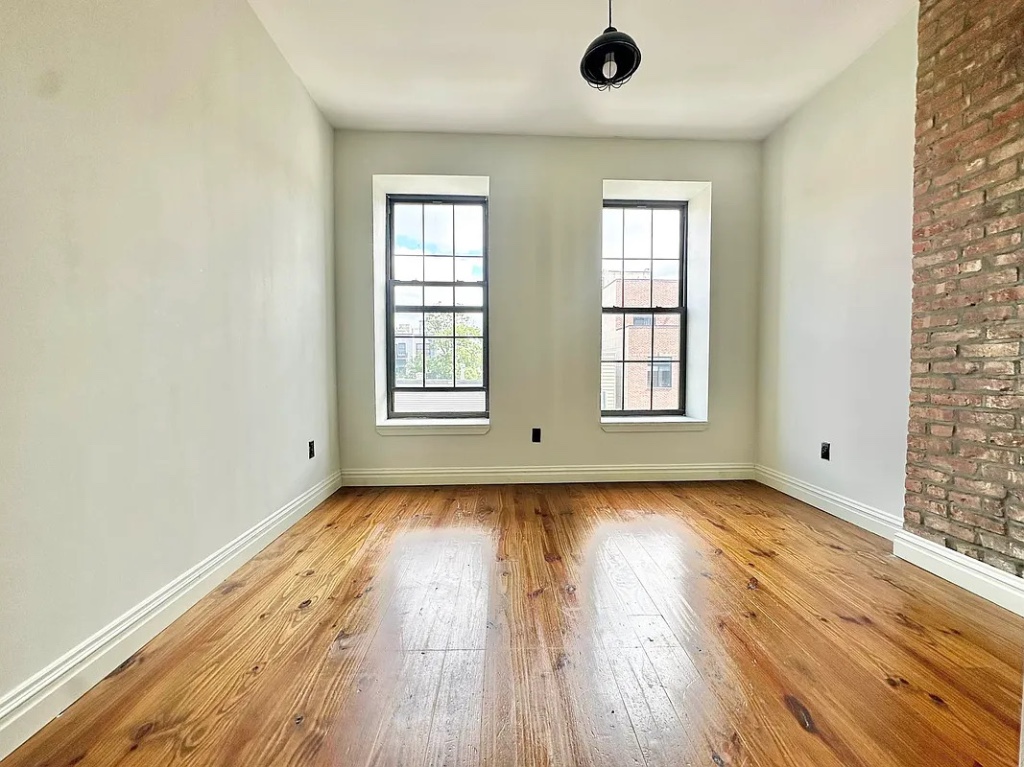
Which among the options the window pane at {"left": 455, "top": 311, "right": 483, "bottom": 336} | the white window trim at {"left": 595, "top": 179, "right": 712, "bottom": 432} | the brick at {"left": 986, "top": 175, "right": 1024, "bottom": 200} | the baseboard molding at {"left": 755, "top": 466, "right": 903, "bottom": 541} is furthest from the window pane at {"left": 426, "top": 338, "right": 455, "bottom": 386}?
the brick at {"left": 986, "top": 175, "right": 1024, "bottom": 200}

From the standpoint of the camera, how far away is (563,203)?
11.6ft

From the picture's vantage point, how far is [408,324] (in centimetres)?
383

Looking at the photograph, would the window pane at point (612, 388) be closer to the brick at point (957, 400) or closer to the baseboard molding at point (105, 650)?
the brick at point (957, 400)

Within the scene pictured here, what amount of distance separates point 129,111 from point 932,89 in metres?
3.22

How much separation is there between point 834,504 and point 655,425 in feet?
4.06

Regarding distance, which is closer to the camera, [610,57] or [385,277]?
[610,57]

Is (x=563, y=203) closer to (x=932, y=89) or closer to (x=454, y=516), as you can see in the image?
(x=932, y=89)

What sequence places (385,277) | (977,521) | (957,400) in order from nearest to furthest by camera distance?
(977,521) < (957,400) < (385,277)

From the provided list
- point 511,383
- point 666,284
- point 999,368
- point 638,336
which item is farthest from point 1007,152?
point 511,383

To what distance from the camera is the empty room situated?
47.3 inches

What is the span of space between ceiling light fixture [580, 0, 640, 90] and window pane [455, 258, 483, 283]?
188cm

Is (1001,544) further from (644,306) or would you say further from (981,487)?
(644,306)

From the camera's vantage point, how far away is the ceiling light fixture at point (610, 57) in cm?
193

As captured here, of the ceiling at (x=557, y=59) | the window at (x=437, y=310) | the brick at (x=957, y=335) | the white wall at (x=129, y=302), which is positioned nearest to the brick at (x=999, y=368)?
the brick at (x=957, y=335)
